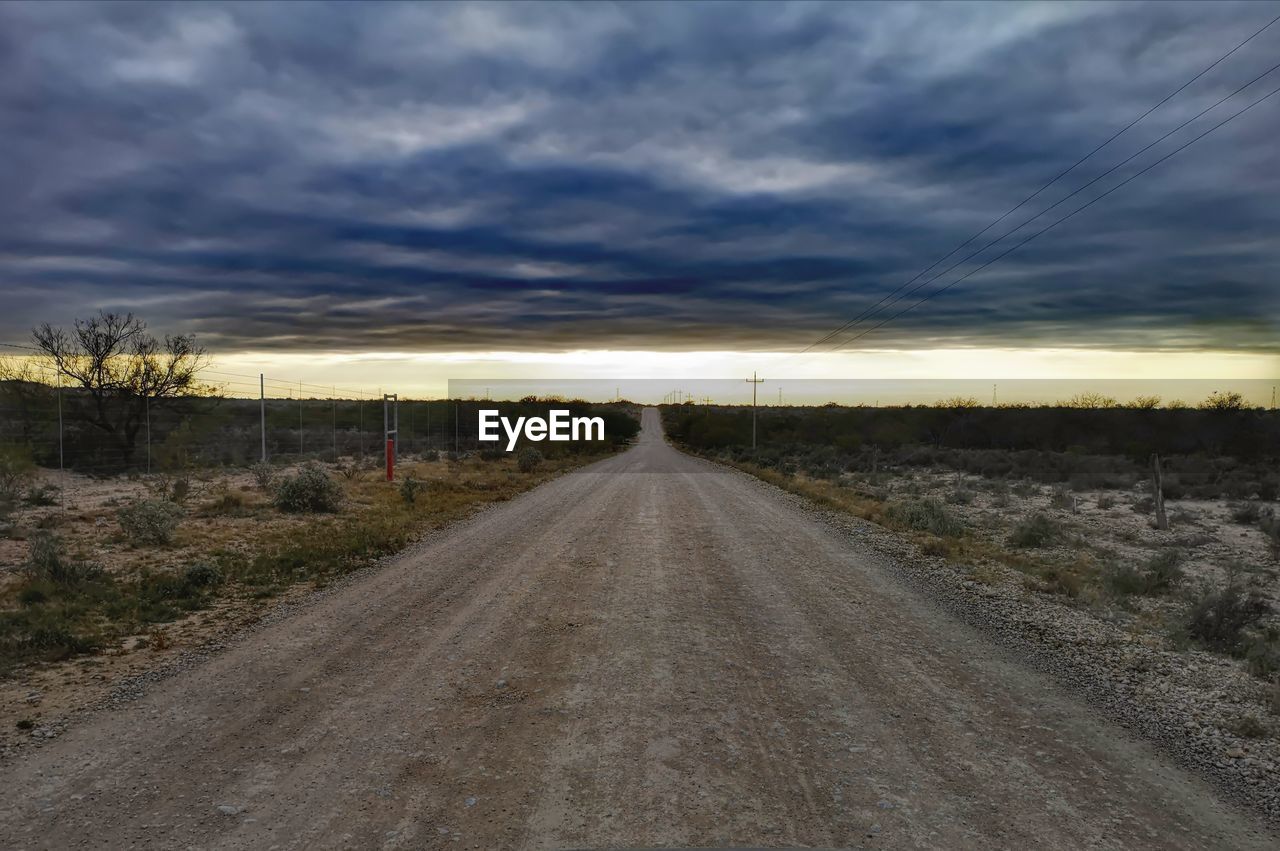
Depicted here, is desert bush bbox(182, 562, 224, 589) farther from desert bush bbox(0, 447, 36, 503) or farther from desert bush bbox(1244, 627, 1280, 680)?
desert bush bbox(1244, 627, 1280, 680)

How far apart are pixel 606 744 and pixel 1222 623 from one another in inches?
293

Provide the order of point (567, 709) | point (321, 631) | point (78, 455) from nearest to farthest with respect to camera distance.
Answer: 1. point (567, 709)
2. point (321, 631)
3. point (78, 455)

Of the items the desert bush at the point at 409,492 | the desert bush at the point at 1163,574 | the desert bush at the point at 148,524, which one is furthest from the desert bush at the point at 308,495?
the desert bush at the point at 1163,574

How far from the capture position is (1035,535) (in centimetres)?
1481

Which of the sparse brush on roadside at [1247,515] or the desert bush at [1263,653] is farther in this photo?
the sparse brush on roadside at [1247,515]

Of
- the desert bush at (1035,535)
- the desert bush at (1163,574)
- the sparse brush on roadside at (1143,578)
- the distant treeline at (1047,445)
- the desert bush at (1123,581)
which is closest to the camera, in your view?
the desert bush at (1123,581)

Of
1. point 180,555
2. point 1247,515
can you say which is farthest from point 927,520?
point 180,555

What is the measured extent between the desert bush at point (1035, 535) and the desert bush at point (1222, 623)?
580 cm

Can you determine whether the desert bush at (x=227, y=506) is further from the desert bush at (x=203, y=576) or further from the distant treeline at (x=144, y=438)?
the desert bush at (x=203, y=576)

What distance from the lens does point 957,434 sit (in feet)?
203

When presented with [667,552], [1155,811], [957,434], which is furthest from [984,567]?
[957,434]

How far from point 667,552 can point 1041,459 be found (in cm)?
3197

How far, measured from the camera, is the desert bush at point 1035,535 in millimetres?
14703

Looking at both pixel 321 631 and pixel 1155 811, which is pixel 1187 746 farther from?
pixel 321 631
